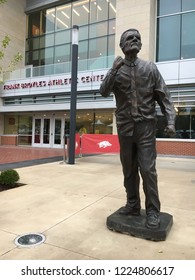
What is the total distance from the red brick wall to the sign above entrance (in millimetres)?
5484

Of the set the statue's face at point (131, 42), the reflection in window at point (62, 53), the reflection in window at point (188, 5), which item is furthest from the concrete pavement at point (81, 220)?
the reflection in window at point (62, 53)

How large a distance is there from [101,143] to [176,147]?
529 centimetres

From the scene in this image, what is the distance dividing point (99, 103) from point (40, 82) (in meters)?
5.32

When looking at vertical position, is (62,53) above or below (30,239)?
above

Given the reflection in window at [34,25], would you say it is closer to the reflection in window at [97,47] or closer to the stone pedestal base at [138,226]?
the reflection in window at [97,47]

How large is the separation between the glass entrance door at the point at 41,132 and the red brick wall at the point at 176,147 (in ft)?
28.6

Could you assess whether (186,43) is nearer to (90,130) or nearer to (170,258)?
(90,130)

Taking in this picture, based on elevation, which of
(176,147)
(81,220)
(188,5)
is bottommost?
(81,220)

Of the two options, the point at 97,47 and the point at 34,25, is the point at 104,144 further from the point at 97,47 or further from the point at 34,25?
the point at 34,25

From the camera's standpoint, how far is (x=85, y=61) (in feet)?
59.7

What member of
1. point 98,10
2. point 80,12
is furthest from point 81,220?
point 80,12

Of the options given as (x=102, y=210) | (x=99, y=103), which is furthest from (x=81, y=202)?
(x=99, y=103)

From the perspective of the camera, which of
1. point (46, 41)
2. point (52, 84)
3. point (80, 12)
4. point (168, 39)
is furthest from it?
point (46, 41)

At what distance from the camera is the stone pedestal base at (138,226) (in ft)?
11.2
